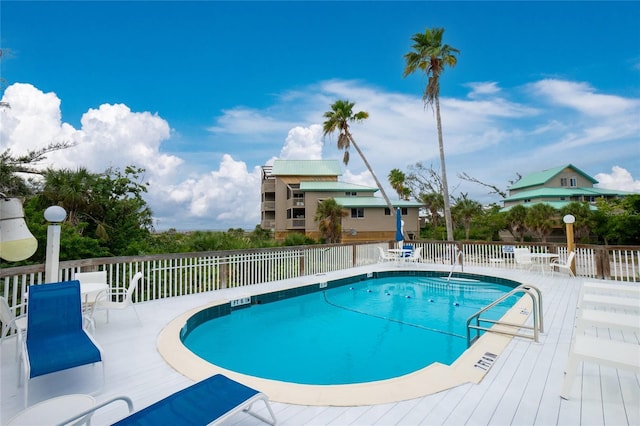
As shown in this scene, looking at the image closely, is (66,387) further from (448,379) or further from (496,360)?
(496,360)

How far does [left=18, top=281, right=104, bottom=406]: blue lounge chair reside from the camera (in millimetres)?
2838

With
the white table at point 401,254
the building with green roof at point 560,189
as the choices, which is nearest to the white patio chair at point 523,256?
the white table at point 401,254

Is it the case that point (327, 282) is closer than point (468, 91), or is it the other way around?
point (327, 282)

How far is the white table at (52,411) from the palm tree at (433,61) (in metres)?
17.2

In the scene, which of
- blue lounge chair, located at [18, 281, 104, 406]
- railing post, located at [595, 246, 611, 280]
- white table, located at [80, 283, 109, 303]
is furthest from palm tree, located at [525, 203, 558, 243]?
blue lounge chair, located at [18, 281, 104, 406]

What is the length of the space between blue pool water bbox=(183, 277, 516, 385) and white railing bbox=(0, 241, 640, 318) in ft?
4.56

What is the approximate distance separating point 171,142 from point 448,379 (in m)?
17.9

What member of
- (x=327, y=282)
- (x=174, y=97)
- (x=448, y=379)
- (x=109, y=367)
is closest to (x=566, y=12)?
(x=327, y=282)

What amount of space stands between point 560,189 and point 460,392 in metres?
33.5

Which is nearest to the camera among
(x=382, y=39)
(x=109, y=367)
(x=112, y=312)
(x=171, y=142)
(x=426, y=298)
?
(x=109, y=367)

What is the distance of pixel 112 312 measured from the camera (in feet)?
19.2

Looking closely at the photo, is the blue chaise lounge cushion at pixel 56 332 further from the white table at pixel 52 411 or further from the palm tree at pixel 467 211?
the palm tree at pixel 467 211

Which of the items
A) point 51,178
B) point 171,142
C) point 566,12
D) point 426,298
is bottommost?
point 426,298

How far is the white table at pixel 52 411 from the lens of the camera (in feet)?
6.09
